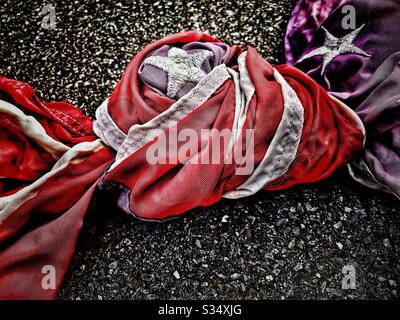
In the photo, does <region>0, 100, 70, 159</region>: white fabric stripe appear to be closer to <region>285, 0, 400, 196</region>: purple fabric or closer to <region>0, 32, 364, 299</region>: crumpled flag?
<region>0, 32, 364, 299</region>: crumpled flag

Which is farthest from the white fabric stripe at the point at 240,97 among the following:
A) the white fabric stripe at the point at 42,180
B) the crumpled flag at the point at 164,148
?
the white fabric stripe at the point at 42,180

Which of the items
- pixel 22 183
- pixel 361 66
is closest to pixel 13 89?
pixel 22 183

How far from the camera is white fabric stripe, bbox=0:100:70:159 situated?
2.82 feet

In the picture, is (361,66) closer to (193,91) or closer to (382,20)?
(382,20)

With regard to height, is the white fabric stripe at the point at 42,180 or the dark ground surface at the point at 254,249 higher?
the white fabric stripe at the point at 42,180

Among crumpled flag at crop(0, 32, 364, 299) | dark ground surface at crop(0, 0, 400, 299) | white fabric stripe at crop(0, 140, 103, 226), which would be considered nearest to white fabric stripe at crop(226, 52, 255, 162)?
crumpled flag at crop(0, 32, 364, 299)

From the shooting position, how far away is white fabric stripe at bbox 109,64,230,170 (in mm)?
855

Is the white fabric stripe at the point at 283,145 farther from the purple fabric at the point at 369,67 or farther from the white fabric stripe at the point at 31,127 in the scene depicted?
the white fabric stripe at the point at 31,127

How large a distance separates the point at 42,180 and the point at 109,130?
17cm

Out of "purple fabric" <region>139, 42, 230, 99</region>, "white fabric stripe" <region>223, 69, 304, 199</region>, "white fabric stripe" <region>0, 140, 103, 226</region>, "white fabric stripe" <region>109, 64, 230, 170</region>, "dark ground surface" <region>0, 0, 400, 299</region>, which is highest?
"purple fabric" <region>139, 42, 230, 99</region>

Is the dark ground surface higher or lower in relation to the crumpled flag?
lower

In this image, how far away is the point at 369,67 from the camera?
0.98 m

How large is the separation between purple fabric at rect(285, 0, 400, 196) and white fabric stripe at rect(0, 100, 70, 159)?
2.08 ft

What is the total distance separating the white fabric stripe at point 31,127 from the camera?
2.82 feet
